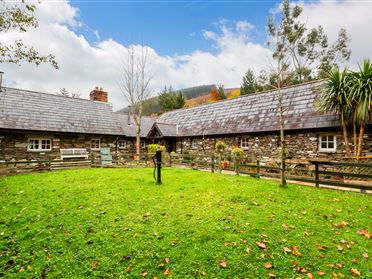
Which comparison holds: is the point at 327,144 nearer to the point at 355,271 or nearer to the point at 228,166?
the point at 228,166

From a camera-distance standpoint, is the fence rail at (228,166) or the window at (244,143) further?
the window at (244,143)

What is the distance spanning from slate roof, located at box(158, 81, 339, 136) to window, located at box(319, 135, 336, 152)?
38.2 inches

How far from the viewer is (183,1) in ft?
53.6

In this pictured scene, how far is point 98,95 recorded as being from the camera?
25.7m

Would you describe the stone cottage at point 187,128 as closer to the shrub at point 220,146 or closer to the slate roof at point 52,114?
the slate roof at point 52,114

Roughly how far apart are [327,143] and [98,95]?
76.5ft

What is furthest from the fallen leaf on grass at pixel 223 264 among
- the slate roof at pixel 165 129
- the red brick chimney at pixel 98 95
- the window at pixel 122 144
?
the red brick chimney at pixel 98 95

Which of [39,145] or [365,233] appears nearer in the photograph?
[365,233]

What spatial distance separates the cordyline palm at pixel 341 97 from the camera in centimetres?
Result: 1171

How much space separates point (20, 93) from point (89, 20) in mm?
9437

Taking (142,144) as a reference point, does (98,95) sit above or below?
above

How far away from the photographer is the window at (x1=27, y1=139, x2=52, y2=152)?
17234 millimetres

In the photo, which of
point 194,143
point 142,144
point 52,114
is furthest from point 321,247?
point 142,144

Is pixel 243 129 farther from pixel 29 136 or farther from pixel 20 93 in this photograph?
pixel 20 93
